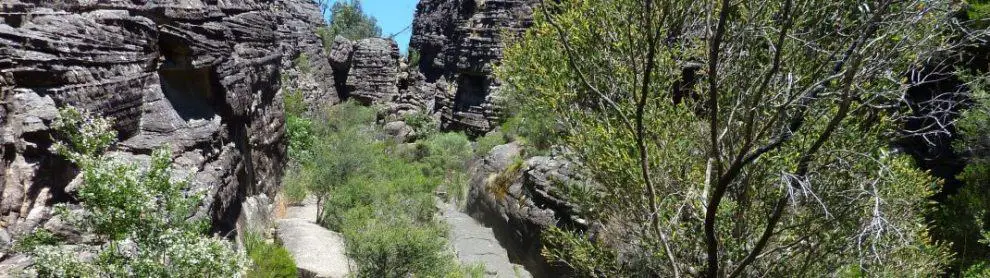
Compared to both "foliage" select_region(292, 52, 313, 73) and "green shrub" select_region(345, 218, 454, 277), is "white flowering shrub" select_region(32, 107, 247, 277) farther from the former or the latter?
"foliage" select_region(292, 52, 313, 73)

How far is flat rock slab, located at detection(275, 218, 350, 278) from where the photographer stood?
1476 centimetres

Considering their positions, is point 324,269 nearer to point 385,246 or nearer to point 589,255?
point 385,246

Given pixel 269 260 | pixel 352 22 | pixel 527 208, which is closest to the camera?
pixel 269 260

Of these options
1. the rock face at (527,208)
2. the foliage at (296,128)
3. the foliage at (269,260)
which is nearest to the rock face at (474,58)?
the foliage at (296,128)

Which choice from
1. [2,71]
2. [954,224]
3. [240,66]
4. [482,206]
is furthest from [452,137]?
[2,71]

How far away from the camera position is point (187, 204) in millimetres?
6008

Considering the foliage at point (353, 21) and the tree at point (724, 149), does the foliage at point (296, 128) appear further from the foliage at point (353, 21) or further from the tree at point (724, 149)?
the foliage at point (353, 21)

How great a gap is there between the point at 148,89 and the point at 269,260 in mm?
4073

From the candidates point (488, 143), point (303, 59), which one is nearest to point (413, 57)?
point (303, 59)

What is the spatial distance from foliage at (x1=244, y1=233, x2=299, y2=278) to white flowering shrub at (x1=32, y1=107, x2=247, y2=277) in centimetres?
709

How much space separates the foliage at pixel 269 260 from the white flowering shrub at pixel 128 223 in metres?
7.09

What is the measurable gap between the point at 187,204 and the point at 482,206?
16.8 meters

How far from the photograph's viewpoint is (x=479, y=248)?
2011 centimetres

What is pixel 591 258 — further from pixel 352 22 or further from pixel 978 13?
pixel 352 22
